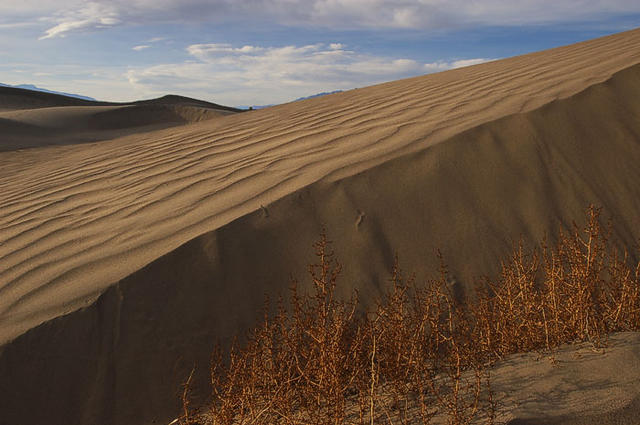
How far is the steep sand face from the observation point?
2822 millimetres

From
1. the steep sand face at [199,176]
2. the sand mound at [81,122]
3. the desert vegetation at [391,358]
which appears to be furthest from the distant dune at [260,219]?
the sand mound at [81,122]

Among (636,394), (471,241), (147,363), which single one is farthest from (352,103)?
(636,394)

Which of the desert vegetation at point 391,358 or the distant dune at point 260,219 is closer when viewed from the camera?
the desert vegetation at point 391,358

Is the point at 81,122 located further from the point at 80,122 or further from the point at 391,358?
the point at 391,358

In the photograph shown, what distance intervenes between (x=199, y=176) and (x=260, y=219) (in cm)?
121

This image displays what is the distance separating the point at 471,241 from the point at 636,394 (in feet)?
4.70

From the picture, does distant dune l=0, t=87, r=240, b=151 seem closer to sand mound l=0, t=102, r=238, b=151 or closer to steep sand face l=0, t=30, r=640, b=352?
sand mound l=0, t=102, r=238, b=151

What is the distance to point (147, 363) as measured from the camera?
7.92 feet

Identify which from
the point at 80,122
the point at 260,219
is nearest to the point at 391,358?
the point at 260,219

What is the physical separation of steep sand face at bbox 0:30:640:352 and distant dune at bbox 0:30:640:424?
0.06 feet

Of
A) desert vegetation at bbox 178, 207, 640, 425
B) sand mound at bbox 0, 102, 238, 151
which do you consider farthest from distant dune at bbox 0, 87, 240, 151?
desert vegetation at bbox 178, 207, 640, 425

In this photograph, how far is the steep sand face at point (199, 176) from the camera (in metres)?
2.82

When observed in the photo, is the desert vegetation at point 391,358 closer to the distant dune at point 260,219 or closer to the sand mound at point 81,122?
the distant dune at point 260,219

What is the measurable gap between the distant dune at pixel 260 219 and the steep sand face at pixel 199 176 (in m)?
0.02
